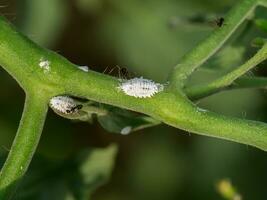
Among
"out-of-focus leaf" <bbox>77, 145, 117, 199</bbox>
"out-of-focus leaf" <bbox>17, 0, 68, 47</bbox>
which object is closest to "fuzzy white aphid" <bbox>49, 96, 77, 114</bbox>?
"out-of-focus leaf" <bbox>77, 145, 117, 199</bbox>

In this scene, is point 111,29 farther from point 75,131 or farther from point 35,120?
point 35,120

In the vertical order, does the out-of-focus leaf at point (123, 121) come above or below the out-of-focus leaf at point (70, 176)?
above

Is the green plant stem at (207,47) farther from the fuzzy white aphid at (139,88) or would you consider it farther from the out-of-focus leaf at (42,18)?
the out-of-focus leaf at (42,18)

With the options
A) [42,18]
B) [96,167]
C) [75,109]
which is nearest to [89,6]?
[42,18]

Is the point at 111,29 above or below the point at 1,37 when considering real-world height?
below

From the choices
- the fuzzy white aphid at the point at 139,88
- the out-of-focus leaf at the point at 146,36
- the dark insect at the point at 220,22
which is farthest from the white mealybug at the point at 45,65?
the out-of-focus leaf at the point at 146,36

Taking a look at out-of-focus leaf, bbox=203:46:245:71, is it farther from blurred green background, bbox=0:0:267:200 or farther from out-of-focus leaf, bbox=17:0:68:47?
out-of-focus leaf, bbox=17:0:68:47

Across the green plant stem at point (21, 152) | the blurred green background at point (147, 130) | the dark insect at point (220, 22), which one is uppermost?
the dark insect at point (220, 22)

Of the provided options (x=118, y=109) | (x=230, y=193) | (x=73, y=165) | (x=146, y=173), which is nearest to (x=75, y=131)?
(x=146, y=173)
